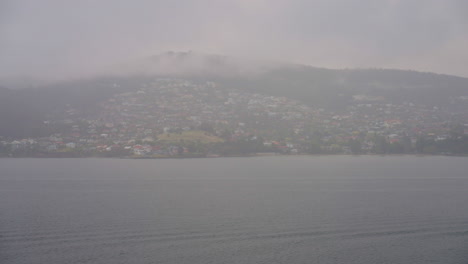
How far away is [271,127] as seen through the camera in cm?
7719

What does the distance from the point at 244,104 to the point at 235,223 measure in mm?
77575

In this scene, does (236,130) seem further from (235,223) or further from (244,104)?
(235,223)

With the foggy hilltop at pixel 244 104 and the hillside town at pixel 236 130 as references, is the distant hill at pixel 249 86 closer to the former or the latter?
the foggy hilltop at pixel 244 104

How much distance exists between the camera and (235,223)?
18.6m

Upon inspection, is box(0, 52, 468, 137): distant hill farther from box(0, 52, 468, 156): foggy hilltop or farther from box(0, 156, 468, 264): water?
box(0, 156, 468, 264): water

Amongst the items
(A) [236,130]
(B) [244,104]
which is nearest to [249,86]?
(B) [244,104]

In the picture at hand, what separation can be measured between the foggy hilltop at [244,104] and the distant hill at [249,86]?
0.25 meters

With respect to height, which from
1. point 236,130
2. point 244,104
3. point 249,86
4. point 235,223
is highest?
point 249,86

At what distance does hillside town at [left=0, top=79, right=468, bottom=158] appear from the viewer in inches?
2381

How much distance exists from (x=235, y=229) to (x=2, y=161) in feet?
195

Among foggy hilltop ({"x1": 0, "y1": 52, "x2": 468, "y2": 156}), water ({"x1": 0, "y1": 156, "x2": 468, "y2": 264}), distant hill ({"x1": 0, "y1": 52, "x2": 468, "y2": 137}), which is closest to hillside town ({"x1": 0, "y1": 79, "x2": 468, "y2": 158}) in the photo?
foggy hilltop ({"x1": 0, "y1": 52, "x2": 468, "y2": 156})

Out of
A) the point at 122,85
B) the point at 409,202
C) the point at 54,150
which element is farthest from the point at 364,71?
the point at 409,202

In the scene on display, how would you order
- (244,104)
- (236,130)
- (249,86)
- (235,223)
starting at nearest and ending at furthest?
(235,223) < (236,130) < (244,104) < (249,86)

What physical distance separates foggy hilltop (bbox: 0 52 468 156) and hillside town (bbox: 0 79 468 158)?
0.24 metres
